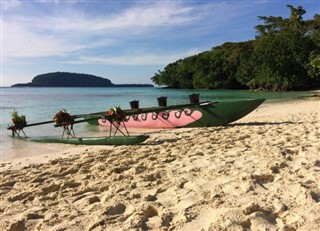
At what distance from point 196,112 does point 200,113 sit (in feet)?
0.40

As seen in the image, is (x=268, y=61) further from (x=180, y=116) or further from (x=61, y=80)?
(x=61, y=80)

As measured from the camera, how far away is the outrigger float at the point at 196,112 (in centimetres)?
855

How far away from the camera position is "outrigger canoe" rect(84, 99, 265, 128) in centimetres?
854

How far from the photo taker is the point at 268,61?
35281 mm

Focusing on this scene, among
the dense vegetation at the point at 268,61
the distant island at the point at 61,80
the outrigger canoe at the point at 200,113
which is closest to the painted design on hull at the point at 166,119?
the outrigger canoe at the point at 200,113

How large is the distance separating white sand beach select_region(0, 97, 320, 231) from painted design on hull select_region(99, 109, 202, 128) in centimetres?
346

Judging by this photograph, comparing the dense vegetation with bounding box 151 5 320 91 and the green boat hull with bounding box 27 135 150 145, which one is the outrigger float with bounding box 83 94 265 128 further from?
the dense vegetation with bounding box 151 5 320 91

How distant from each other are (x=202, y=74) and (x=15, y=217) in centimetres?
5254

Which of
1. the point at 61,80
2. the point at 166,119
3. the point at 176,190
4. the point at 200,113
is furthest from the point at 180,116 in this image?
the point at 61,80

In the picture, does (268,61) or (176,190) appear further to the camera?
(268,61)

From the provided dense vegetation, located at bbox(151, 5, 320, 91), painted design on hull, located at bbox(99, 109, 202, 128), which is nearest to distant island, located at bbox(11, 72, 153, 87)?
dense vegetation, located at bbox(151, 5, 320, 91)

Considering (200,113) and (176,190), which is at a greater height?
(200,113)

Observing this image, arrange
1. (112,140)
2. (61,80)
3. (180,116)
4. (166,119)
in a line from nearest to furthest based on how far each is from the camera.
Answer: (112,140)
(180,116)
(166,119)
(61,80)

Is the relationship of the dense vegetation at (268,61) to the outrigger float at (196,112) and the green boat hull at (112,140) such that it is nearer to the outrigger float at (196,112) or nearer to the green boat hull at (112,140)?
the outrigger float at (196,112)
